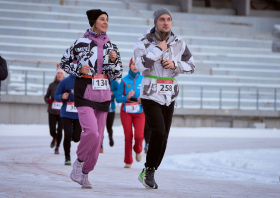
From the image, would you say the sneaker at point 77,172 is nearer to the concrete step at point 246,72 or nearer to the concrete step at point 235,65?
the concrete step at point 246,72

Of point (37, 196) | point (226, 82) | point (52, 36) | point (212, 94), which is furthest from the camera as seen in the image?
point (52, 36)

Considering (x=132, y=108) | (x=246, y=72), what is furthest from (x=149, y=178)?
(x=246, y=72)

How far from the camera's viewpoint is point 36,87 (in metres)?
20.0

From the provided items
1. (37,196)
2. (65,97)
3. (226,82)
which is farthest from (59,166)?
(226,82)

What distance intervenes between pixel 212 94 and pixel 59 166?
14.0m

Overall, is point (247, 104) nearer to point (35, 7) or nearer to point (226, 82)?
point (226, 82)

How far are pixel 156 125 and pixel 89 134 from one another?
71 cm

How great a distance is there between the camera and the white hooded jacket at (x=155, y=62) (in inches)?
213

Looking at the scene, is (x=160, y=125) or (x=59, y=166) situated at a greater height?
(x=160, y=125)

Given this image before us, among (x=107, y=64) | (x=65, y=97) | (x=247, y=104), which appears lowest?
(x=247, y=104)

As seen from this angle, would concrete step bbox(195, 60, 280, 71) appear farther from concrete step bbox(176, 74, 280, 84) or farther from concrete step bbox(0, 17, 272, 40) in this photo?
concrete step bbox(0, 17, 272, 40)

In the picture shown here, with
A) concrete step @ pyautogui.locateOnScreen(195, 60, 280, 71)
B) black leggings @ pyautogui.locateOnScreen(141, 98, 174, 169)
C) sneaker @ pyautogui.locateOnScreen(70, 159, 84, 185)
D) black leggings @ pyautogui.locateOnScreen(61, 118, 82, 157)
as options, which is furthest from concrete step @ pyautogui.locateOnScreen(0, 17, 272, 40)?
sneaker @ pyautogui.locateOnScreen(70, 159, 84, 185)

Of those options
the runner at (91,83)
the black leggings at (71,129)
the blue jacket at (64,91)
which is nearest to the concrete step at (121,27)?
the blue jacket at (64,91)

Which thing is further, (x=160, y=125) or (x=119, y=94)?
(x=119, y=94)
